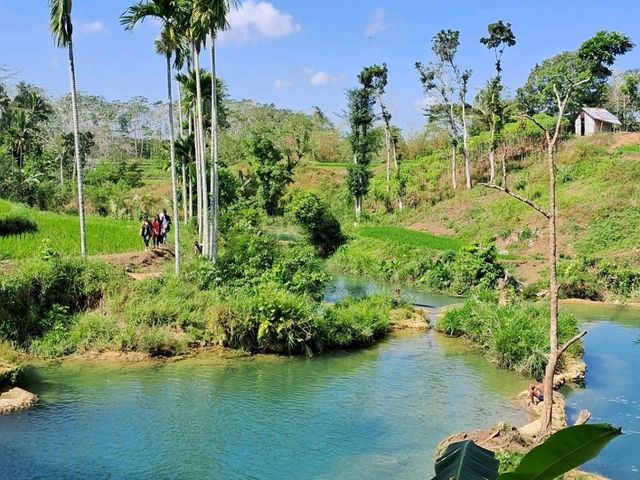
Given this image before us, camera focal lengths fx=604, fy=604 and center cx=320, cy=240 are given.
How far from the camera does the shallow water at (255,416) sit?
29.2 feet

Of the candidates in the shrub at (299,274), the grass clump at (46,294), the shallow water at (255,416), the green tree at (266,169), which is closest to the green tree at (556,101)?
the shallow water at (255,416)

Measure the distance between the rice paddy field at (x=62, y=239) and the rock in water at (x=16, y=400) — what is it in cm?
644

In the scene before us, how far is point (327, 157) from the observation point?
6506cm

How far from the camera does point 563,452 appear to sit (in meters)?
2.11

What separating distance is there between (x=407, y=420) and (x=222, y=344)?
569cm

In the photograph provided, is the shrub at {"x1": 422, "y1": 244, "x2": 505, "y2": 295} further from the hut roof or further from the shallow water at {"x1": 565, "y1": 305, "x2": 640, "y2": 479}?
the hut roof

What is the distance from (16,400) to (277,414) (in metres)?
4.62

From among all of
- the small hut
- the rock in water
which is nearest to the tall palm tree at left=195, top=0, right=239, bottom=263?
the rock in water

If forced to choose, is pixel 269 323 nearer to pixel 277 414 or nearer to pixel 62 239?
pixel 277 414

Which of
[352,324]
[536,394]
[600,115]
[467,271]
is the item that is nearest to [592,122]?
[600,115]

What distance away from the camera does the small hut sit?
45.3 m

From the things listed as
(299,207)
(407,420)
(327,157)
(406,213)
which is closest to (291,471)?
(407,420)

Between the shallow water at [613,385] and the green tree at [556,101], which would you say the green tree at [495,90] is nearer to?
the green tree at [556,101]

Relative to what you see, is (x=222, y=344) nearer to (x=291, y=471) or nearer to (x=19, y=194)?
(x=291, y=471)
